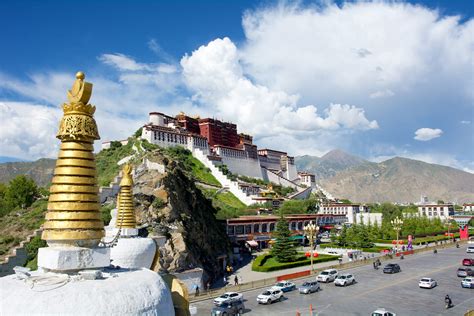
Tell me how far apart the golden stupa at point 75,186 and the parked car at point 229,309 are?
16199 mm

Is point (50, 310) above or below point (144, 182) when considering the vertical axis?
below

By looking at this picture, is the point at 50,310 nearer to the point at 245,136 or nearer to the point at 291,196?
the point at 291,196

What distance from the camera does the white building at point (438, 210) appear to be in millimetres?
119062

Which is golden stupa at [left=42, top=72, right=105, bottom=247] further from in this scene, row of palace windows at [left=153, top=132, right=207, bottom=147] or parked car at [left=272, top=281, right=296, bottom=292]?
row of palace windows at [left=153, top=132, right=207, bottom=147]

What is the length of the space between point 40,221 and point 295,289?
25.8 metres

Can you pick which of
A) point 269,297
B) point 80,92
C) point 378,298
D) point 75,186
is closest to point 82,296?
point 75,186

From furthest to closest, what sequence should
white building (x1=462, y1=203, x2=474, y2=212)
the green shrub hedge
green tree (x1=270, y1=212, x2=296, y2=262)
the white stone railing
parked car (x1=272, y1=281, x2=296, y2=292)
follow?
white building (x1=462, y1=203, x2=474, y2=212)
the white stone railing
green tree (x1=270, y1=212, x2=296, y2=262)
the green shrub hedge
parked car (x1=272, y1=281, x2=296, y2=292)

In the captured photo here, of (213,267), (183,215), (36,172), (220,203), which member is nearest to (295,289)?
(213,267)

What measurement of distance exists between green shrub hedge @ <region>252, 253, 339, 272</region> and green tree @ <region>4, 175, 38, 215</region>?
36314 mm

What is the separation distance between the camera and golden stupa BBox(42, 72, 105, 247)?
9.49 m

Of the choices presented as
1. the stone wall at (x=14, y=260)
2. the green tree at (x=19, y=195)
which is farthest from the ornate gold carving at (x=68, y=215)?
the green tree at (x=19, y=195)

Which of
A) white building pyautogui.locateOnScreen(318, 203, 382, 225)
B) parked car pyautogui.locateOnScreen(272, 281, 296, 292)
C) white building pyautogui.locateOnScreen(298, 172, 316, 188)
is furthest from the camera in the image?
white building pyautogui.locateOnScreen(298, 172, 316, 188)

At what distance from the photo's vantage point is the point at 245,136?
410 ft

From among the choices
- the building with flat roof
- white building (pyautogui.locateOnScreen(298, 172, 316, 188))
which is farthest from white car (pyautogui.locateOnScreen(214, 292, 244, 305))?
white building (pyautogui.locateOnScreen(298, 172, 316, 188))
